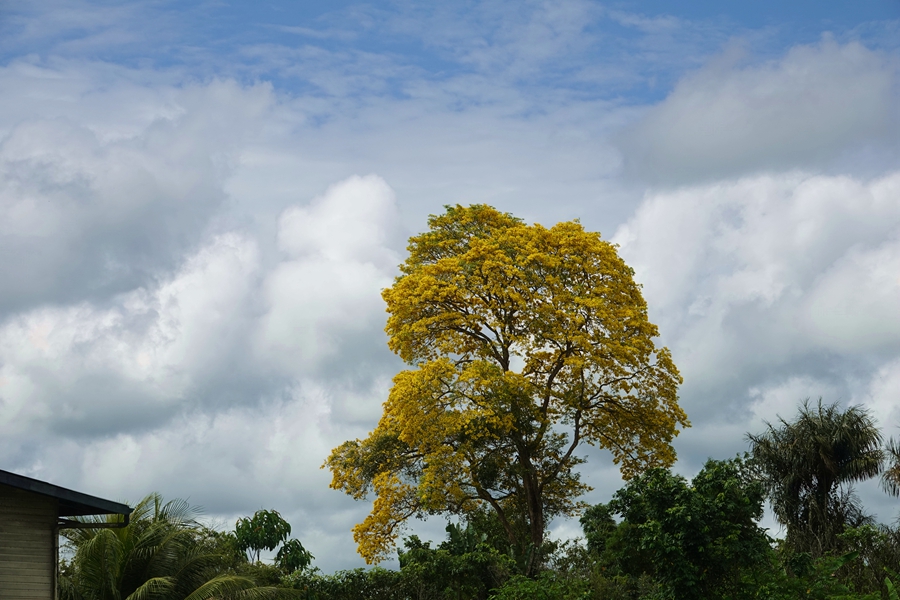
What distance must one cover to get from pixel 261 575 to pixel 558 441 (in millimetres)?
8138

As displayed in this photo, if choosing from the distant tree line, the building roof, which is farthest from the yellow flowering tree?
the building roof

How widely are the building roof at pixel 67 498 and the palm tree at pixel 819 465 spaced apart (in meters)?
17.8

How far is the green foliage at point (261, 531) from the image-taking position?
95.2 feet

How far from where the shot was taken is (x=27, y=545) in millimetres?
13789

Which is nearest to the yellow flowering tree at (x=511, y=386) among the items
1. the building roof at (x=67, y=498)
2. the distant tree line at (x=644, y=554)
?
the distant tree line at (x=644, y=554)

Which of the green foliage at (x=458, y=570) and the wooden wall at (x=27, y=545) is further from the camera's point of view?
the green foliage at (x=458, y=570)

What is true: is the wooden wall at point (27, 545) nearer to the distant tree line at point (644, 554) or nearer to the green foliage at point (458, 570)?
the distant tree line at point (644, 554)

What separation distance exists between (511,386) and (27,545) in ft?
42.5

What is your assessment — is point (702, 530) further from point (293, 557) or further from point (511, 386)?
point (293, 557)

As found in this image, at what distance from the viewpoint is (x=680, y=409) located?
85.3ft

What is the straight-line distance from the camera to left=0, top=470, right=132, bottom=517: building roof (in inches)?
512

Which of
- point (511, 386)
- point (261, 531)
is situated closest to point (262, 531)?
point (261, 531)

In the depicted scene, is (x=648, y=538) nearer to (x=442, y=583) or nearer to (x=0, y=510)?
(x=442, y=583)

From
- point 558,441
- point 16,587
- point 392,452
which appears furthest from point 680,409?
point 16,587
